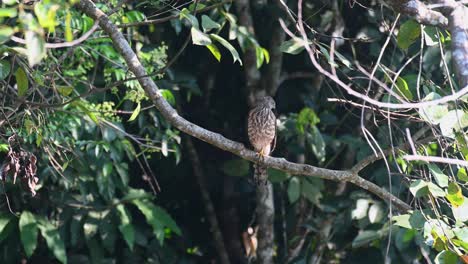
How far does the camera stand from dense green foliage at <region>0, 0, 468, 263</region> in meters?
4.93

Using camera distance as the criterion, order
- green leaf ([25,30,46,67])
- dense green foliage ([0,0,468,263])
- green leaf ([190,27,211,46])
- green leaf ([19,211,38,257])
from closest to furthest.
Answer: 1. green leaf ([25,30,46,67])
2. green leaf ([190,27,211,46])
3. dense green foliage ([0,0,468,263])
4. green leaf ([19,211,38,257])

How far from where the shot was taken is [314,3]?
281 inches

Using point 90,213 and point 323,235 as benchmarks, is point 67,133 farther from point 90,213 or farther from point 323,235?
point 323,235

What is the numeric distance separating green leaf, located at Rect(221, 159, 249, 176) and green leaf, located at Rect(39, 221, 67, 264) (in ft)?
5.09

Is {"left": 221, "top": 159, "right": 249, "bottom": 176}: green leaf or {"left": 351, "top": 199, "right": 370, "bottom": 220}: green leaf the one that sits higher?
{"left": 221, "top": 159, "right": 249, "bottom": 176}: green leaf

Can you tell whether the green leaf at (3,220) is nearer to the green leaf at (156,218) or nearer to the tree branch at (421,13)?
the green leaf at (156,218)

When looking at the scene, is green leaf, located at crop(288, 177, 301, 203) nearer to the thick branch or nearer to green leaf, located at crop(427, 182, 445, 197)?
the thick branch

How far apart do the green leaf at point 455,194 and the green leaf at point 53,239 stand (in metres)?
3.21

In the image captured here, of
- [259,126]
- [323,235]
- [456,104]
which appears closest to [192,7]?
[456,104]

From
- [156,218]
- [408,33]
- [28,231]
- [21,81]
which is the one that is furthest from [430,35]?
[28,231]

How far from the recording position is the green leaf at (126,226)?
247 inches

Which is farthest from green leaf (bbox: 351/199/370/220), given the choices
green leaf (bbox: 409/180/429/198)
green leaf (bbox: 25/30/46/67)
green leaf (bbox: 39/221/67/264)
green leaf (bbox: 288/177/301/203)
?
green leaf (bbox: 25/30/46/67)

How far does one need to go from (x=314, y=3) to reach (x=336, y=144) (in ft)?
3.99

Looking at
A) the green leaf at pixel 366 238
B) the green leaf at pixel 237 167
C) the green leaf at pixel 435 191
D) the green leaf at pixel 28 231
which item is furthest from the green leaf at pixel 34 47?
the green leaf at pixel 237 167
